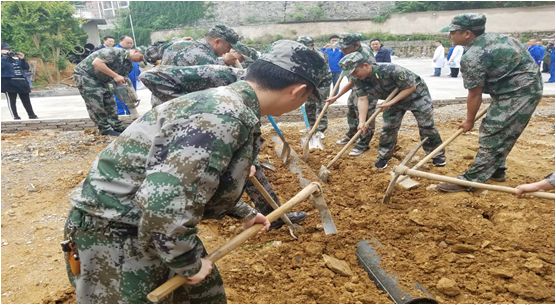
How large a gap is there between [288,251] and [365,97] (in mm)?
2630

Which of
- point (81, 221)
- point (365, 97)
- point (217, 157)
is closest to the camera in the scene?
point (217, 157)

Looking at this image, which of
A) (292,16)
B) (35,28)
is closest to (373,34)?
(292,16)

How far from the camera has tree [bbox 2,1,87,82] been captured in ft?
50.5

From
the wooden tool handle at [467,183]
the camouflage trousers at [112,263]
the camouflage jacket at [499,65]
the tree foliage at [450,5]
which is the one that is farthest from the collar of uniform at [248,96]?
the tree foliage at [450,5]

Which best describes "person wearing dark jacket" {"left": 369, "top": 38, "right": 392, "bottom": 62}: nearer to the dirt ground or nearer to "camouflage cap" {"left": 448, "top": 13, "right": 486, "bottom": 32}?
the dirt ground

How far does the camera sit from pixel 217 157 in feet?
4.00

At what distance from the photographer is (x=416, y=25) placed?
85.3ft

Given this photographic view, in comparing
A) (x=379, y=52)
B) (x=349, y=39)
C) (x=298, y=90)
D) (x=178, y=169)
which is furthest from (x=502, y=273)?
(x=379, y=52)

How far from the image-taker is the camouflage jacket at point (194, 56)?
3.68 m

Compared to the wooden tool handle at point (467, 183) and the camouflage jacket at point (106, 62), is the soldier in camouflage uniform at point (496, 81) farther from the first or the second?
the camouflage jacket at point (106, 62)

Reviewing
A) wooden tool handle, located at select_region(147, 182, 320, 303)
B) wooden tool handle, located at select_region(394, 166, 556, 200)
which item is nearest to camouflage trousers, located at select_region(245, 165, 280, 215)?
wooden tool handle, located at select_region(147, 182, 320, 303)

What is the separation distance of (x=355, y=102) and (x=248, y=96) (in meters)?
4.25

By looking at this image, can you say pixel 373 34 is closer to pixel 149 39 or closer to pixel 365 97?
pixel 149 39

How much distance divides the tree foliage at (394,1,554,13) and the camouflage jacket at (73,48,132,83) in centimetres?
2361
